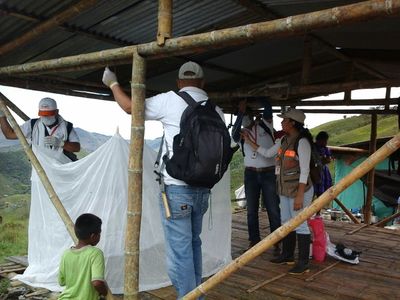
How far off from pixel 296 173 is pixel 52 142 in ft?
8.03

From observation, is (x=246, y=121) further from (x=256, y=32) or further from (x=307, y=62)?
(x=256, y=32)

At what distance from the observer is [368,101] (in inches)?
202

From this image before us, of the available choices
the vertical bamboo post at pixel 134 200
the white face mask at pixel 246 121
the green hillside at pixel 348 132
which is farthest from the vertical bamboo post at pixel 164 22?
the green hillside at pixel 348 132

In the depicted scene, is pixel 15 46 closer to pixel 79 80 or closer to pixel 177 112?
pixel 79 80

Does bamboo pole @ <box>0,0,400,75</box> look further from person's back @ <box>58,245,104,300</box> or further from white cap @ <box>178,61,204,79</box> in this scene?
person's back @ <box>58,245,104,300</box>

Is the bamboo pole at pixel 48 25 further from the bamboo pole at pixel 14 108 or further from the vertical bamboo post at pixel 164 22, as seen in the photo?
the vertical bamboo post at pixel 164 22

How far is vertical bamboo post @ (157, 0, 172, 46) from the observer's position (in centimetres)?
262

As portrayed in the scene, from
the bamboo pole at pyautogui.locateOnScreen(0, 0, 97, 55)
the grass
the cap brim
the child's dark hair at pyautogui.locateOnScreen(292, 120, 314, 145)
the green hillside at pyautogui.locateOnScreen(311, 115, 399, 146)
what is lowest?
the grass

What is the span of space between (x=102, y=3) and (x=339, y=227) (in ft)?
17.5

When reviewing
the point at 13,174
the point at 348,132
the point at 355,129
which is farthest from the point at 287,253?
the point at 355,129

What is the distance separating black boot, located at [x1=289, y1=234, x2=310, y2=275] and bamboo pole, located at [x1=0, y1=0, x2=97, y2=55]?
9.53 feet

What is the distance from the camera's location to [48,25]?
11.4 ft

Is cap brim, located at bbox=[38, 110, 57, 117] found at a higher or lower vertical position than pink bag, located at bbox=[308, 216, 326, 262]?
higher

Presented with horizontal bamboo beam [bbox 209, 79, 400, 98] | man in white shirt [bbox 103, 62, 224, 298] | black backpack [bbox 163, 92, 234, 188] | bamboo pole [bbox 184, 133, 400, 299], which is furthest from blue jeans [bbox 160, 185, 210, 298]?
horizontal bamboo beam [bbox 209, 79, 400, 98]
